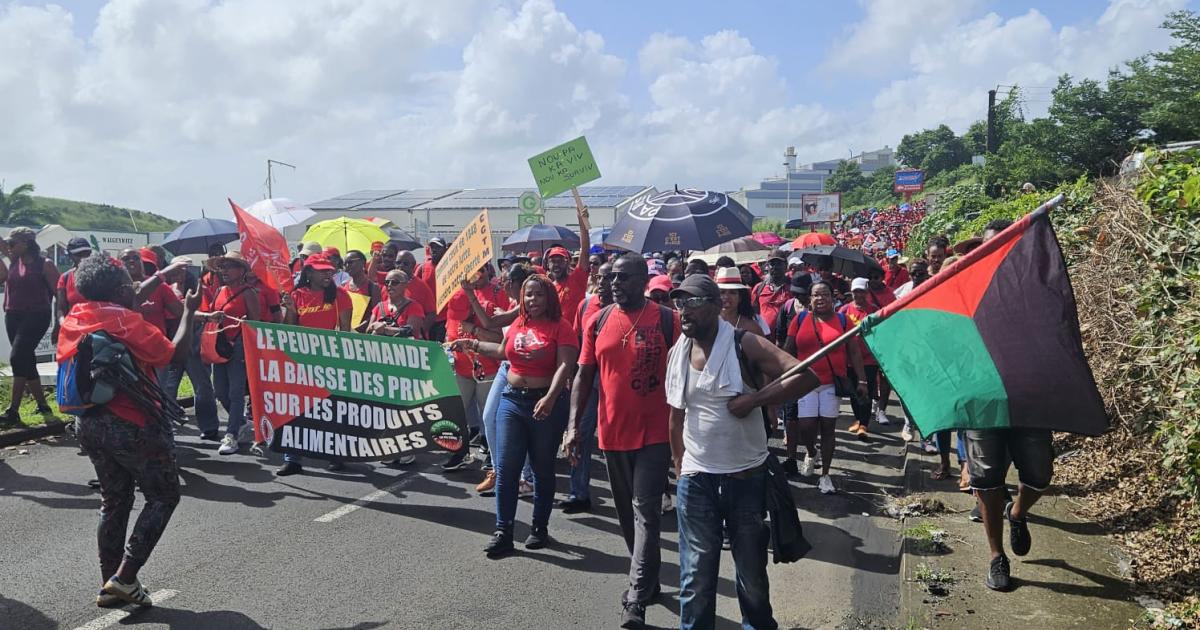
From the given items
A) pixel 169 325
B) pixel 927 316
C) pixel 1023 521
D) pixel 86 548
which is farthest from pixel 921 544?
pixel 169 325

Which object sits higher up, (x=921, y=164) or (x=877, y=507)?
(x=921, y=164)

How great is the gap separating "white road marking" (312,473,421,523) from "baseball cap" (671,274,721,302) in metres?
3.78

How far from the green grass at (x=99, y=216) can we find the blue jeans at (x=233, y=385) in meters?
77.5

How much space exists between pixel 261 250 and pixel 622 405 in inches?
186

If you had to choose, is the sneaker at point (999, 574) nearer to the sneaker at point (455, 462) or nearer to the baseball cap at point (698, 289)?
the baseball cap at point (698, 289)

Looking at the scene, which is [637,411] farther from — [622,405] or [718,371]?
[718,371]

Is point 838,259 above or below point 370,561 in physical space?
above

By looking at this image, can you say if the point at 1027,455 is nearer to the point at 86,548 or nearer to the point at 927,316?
the point at 927,316

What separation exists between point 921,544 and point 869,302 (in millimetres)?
A: 4207

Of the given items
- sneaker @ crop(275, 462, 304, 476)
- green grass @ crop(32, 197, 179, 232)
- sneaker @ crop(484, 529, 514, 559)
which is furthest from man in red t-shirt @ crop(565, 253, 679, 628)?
green grass @ crop(32, 197, 179, 232)

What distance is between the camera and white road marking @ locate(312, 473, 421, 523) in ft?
22.4

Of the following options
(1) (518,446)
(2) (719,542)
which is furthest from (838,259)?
(2) (719,542)

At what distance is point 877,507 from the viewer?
7.24 m

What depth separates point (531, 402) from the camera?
5.98 meters
